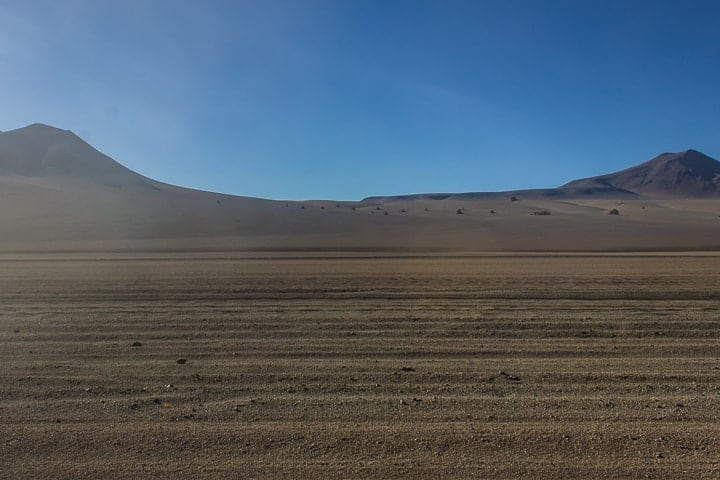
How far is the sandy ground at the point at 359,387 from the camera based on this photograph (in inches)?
197

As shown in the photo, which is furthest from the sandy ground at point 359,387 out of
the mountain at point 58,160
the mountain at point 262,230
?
the mountain at point 58,160

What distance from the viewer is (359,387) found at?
22.8 feet

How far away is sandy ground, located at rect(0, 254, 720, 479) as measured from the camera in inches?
197

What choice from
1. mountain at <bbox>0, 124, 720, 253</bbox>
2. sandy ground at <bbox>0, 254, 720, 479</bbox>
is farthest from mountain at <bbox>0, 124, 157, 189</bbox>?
sandy ground at <bbox>0, 254, 720, 479</bbox>

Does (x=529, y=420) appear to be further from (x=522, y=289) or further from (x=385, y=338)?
(x=522, y=289)

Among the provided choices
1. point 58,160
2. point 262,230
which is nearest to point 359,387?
point 262,230

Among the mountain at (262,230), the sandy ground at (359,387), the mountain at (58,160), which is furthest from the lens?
the mountain at (58,160)

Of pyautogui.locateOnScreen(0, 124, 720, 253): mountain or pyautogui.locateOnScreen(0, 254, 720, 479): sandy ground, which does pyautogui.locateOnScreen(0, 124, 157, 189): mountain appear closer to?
pyautogui.locateOnScreen(0, 124, 720, 253): mountain

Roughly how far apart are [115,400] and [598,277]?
1609cm

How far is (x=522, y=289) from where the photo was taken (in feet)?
53.0

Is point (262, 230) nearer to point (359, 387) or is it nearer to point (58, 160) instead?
point (359, 387)

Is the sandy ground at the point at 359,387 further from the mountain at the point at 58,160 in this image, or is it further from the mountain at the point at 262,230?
the mountain at the point at 58,160

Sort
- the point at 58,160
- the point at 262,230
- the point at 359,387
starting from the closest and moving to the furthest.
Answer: the point at 359,387 → the point at 262,230 → the point at 58,160

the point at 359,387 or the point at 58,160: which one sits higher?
the point at 58,160
